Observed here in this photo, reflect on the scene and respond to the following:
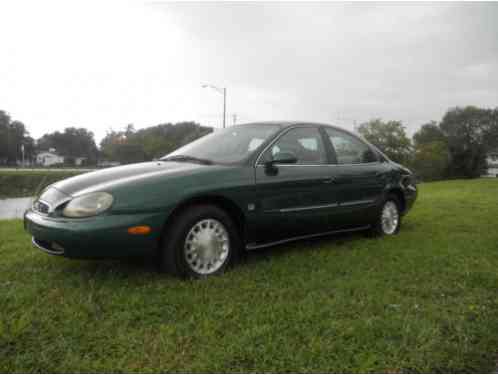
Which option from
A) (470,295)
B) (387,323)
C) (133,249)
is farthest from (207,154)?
(470,295)

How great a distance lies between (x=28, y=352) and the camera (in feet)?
7.04

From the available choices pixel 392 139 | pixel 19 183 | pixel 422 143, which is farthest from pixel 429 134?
→ pixel 19 183

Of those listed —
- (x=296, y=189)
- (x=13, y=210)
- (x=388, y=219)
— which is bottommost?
(x=13, y=210)

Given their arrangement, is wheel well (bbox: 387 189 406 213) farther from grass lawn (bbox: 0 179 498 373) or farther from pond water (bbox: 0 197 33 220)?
pond water (bbox: 0 197 33 220)

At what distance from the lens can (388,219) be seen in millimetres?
5254

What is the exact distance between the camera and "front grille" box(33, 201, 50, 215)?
10.5 feet

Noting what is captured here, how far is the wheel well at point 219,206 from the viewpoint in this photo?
322 cm

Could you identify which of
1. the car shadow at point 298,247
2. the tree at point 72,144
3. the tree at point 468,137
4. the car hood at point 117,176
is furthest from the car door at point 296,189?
the tree at point 72,144

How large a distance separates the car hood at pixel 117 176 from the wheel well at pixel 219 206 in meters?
0.27

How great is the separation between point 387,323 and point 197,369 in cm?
125

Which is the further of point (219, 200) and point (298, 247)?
point (298, 247)

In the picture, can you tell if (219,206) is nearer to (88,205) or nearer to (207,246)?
(207,246)

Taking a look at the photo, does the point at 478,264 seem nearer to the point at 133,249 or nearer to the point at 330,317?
the point at 330,317

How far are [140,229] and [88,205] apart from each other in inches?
17.1
